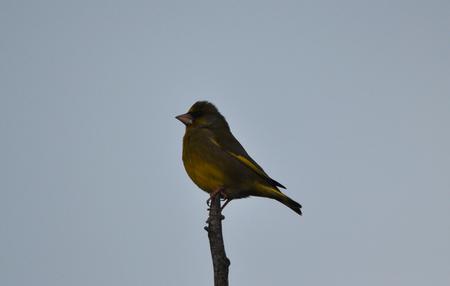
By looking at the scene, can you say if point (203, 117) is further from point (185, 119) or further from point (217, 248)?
point (217, 248)

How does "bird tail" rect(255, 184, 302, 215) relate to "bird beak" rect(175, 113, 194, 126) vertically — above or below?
below

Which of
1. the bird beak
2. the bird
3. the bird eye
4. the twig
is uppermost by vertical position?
the bird eye

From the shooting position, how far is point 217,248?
5.11 meters

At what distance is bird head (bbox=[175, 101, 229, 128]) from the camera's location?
29.9ft

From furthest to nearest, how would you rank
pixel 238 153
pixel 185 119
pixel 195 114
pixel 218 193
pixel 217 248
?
pixel 195 114 → pixel 185 119 → pixel 238 153 → pixel 218 193 → pixel 217 248

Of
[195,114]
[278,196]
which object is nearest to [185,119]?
[195,114]

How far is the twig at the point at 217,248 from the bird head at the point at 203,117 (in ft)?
11.1

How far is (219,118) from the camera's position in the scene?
30.8 ft

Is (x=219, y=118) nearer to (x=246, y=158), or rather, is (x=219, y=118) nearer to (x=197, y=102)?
(x=197, y=102)

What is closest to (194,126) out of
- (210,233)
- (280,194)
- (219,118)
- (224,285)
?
(219,118)

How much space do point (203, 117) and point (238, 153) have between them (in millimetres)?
992

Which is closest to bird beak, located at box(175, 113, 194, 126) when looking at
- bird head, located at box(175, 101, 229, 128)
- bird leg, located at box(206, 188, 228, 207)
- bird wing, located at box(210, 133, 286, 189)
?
bird head, located at box(175, 101, 229, 128)

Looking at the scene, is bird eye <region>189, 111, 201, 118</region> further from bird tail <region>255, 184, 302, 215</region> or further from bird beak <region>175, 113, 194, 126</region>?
bird tail <region>255, 184, 302, 215</region>

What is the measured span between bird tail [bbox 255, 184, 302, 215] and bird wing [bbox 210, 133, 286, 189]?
0.38 ft
